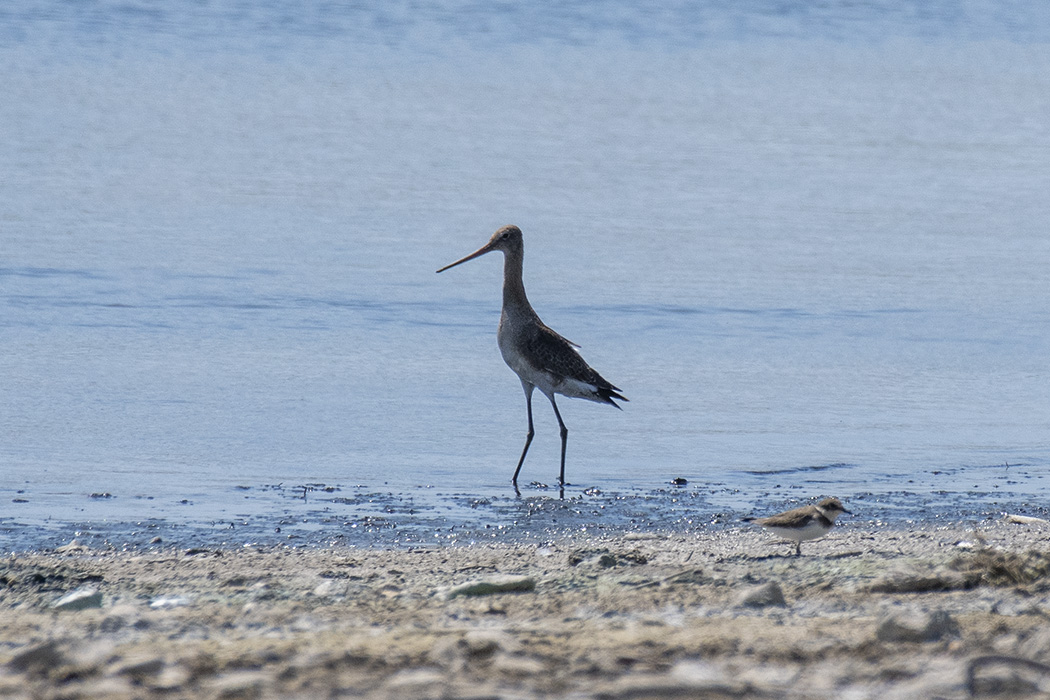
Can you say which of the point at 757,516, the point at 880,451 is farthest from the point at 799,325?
the point at 757,516

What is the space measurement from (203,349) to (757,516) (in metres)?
5.17

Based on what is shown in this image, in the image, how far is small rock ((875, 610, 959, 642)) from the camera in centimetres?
483

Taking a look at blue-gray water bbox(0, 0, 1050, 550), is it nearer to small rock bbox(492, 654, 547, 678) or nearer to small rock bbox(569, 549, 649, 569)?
small rock bbox(569, 549, 649, 569)

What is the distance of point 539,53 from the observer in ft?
101

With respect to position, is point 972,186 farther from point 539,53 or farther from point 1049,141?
point 539,53

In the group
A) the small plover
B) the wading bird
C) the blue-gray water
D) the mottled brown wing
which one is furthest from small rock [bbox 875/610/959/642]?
the mottled brown wing

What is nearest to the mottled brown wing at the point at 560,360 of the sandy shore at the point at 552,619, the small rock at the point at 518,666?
the sandy shore at the point at 552,619

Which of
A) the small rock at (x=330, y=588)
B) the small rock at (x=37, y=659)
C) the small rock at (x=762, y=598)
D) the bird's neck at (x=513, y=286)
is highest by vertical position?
the bird's neck at (x=513, y=286)

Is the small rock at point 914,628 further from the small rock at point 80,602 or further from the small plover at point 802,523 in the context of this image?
the small rock at point 80,602

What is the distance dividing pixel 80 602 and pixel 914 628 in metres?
2.82

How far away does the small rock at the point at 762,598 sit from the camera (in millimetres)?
5641

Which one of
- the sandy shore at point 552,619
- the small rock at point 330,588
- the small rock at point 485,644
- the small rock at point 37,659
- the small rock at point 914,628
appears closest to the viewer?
the sandy shore at point 552,619

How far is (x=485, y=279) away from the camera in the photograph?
15188 millimetres

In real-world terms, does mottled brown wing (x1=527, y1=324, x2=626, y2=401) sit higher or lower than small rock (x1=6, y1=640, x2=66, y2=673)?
higher
